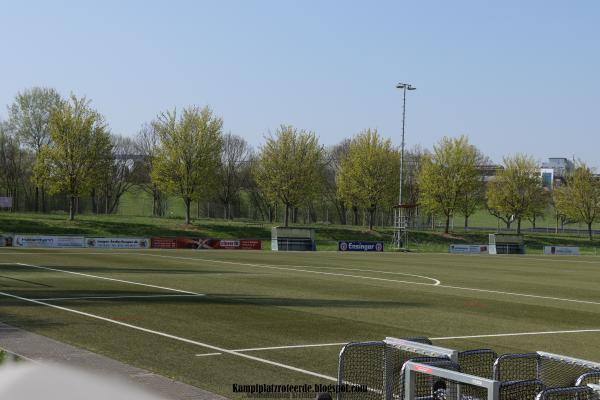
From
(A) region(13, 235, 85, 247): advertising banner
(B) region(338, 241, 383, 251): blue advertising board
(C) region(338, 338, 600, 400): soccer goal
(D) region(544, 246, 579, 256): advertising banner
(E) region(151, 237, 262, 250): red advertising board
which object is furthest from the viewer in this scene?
(D) region(544, 246, 579, 256): advertising banner

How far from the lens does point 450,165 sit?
330ft

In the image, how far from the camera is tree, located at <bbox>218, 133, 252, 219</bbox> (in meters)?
121

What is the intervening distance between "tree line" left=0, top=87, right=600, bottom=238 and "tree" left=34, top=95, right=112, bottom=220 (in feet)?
0.34

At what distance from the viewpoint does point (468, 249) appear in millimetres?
80062

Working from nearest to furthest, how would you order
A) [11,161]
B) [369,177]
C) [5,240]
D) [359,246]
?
[5,240] < [359,246] < [369,177] < [11,161]

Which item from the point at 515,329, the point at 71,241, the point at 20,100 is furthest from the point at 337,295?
the point at 20,100

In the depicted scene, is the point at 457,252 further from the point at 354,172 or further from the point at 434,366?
the point at 434,366

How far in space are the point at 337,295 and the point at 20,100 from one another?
84.2 m

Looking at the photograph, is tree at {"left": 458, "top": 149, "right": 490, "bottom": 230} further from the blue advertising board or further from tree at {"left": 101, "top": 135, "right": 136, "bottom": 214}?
tree at {"left": 101, "top": 135, "right": 136, "bottom": 214}

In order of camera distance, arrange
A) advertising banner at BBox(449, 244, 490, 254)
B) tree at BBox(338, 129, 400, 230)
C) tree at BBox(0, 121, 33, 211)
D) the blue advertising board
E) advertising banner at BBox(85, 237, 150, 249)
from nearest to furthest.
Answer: advertising banner at BBox(85, 237, 150, 249) → the blue advertising board → advertising banner at BBox(449, 244, 490, 254) → tree at BBox(338, 129, 400, 230) → tree at BBox(0, 121, 33, 211)

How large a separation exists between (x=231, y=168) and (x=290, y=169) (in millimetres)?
33568

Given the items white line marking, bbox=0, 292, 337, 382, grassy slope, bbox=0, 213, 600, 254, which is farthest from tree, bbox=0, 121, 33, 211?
white line marking, bbox=0, 292, 337, 382

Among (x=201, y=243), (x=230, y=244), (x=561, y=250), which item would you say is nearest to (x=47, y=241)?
(x=201, y=243)

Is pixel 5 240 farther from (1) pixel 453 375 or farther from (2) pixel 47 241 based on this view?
(1) pixel 453 375
